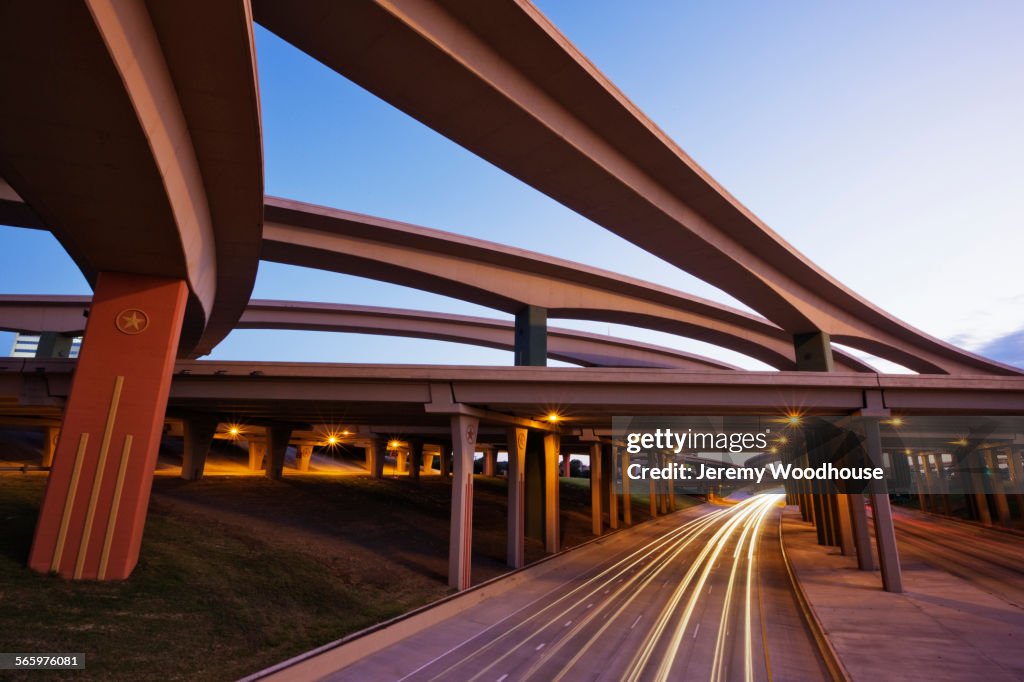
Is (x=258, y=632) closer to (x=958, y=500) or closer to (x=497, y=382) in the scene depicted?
(x=497, y=382)

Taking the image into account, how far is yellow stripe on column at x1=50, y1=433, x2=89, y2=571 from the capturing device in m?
14.0

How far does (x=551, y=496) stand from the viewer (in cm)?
3316

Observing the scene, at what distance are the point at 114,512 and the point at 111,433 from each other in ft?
7.00

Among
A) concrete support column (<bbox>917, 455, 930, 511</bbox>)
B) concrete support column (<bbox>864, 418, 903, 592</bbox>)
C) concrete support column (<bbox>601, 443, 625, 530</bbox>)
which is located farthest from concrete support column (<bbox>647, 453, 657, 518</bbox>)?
concrete support column (<bbox>864, 418, 903, 592</bbox>)

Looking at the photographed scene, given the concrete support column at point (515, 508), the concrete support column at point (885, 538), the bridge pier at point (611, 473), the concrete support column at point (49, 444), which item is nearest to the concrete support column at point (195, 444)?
the concrete support column at point (49, 444)

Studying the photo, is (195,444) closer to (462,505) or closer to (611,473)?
(462,505)

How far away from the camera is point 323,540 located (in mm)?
25031

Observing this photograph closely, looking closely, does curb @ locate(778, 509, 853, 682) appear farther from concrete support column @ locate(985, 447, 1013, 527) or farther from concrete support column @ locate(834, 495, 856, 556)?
concrete support column @ locate(985, 447, 1013, 527)

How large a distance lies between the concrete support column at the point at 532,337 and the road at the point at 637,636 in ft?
34.0

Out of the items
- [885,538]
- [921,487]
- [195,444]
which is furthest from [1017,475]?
[195,444]

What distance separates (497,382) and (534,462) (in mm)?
13578

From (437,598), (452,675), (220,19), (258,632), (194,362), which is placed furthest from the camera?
(194,362)

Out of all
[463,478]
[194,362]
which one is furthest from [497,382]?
[194,362]

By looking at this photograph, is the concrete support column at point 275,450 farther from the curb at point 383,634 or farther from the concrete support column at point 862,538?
the concrete support column at point 862,538
